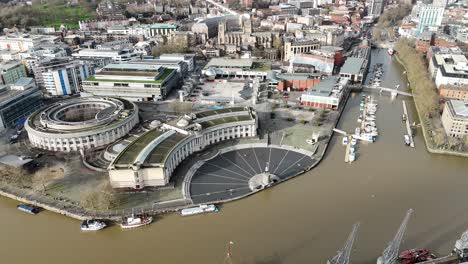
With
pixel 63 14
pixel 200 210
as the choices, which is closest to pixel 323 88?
pixel 200 210

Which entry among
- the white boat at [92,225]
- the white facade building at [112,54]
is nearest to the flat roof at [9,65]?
the white facade building at [112,54]

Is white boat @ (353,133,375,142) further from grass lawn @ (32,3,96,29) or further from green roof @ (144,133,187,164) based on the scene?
grass lawn @ (32,3,96,29)

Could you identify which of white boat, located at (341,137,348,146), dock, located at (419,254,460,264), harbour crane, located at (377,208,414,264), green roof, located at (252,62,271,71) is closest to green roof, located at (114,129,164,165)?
white boat, located at (341,137,348,146)

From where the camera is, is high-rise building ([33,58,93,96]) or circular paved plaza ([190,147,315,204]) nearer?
circular paved plaza ([190,147,315,204])

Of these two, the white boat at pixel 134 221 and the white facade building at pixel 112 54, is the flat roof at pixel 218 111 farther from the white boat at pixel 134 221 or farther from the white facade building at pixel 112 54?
the white facade building at pixel 112 54

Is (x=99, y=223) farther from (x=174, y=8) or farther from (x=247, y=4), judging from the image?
(x=247, y=4)

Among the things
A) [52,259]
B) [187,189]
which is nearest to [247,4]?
[187,189]
